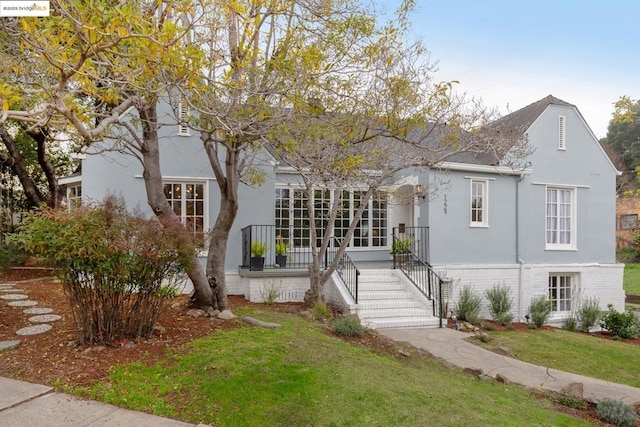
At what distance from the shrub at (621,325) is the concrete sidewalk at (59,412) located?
39.4ft

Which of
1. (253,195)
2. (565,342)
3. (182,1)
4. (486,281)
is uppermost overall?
(182,1)

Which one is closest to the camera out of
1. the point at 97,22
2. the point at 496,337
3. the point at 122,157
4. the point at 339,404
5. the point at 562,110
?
the point at 97,22

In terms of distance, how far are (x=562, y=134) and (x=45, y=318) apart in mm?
14412

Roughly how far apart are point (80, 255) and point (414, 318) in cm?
679

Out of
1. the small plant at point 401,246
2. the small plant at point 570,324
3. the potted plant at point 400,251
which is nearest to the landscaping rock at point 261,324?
the potted plant at point 400,251

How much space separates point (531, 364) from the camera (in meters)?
6.96

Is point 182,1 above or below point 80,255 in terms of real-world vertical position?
above

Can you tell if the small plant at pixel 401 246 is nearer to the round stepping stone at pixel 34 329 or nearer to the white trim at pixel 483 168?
the white trim at pixel 483 168

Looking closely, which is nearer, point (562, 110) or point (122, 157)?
point (122, 157)

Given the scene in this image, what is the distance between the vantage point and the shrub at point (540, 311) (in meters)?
11.2

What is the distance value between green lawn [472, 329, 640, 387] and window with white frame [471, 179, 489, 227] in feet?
12.4

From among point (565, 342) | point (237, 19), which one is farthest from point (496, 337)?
point (237, 19)

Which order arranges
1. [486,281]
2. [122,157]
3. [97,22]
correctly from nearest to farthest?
1. [97,22]
2. [122,157]
3. [486,281]

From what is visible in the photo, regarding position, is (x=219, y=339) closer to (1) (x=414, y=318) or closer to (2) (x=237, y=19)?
(2) (x=237, y=19)
